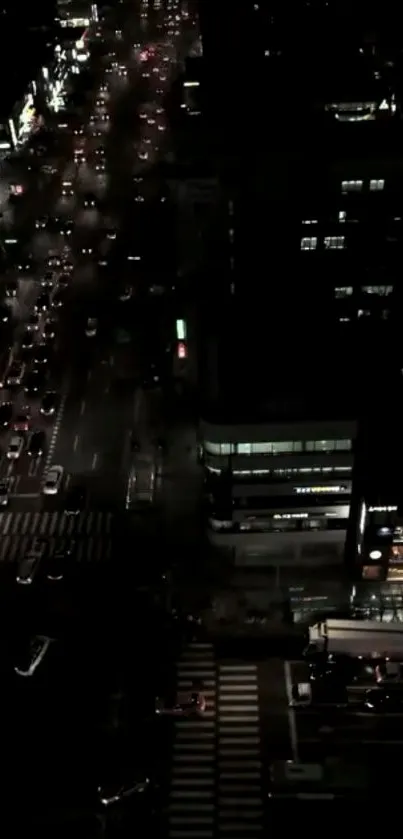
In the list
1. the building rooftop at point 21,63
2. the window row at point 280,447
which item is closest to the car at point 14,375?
the window row at point 280,447

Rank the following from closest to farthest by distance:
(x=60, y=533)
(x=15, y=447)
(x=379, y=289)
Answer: (x=60, y=533) < (x=15, y=447) < (x=379, y=289)

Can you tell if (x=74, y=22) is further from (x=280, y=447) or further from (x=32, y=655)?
(x=32, y=655)

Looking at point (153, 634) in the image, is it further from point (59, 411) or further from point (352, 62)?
point (352, 62)

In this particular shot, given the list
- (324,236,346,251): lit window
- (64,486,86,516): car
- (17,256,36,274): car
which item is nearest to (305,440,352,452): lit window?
(64,486,86,516): car

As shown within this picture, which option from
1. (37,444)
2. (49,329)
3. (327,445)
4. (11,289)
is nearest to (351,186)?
(327,445)

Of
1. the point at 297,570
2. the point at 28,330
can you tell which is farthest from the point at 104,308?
the point at 297,570

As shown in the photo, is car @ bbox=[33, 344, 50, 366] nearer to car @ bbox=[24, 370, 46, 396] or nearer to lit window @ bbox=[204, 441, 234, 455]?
car @ bbox=[24, 370, 46, 396]
